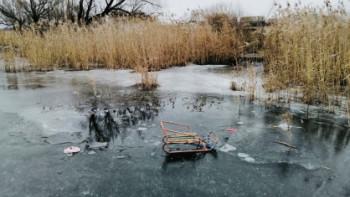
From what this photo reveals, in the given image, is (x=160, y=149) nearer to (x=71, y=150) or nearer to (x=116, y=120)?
(x=71, y=150)

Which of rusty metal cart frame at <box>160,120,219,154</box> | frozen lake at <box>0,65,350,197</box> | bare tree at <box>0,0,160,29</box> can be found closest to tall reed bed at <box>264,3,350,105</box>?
frozen lake at <box>0,65,350,197</box>

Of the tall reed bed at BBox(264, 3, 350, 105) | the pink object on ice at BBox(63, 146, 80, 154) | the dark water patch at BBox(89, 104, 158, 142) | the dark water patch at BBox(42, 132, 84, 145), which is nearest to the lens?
the pink object on ice at BBox(63, 146, 80, 154)

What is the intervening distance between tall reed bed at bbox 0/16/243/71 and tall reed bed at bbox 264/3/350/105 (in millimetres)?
3320

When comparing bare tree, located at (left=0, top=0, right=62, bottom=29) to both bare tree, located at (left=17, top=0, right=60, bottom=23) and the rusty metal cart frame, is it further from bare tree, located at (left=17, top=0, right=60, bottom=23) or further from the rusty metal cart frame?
the rusty metal cart frame

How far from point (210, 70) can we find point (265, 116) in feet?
13.8

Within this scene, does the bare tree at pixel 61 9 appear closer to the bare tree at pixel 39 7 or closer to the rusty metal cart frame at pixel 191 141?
the bare tree at pixel 39 7

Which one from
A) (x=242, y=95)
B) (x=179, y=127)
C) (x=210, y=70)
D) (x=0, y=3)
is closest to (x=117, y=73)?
(x=210, y=70)

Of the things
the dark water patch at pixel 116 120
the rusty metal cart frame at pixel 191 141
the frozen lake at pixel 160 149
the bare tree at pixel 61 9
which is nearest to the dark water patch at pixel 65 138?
the frozen lake at pixel 160 149

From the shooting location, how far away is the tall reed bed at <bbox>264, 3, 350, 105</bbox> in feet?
14.5

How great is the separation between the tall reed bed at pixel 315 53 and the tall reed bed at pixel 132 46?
10.9 ft

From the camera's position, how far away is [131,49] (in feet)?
25.9

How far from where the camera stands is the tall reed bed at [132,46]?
8000 mm

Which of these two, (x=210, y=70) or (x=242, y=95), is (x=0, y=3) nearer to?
(x=210, y=70)

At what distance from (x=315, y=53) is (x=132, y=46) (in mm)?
4736
